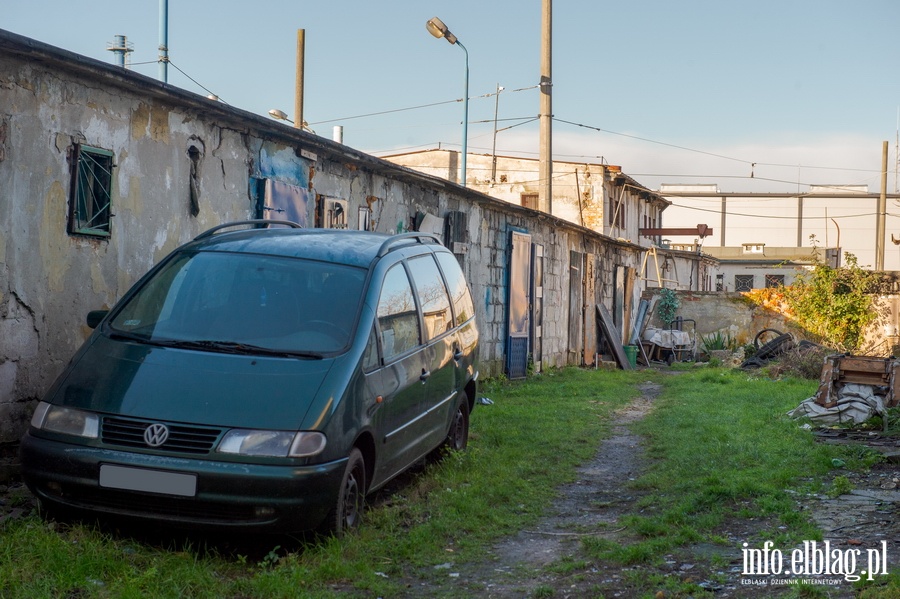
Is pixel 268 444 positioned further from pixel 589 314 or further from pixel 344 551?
pixel 589 314

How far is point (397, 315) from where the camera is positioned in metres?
5.94

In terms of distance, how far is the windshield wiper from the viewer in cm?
502

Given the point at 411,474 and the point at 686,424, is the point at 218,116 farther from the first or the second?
the point at 686,424

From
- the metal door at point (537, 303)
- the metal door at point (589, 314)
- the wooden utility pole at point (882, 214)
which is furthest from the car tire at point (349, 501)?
the wooden utility pole at point (882, 214)

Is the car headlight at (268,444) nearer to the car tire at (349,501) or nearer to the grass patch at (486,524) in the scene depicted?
the car tire at (349,501)

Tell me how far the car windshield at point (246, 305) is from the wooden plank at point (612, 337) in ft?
56.4

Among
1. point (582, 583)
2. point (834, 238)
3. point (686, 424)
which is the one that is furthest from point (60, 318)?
point (834, 238)

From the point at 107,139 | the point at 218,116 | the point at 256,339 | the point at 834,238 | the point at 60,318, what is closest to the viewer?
the point at 256,339

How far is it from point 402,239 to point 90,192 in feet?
7.53

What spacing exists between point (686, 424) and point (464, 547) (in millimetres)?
5534

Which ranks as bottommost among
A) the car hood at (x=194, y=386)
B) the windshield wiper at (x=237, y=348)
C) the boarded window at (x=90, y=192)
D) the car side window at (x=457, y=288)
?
the car hood at (x=194, y=386)

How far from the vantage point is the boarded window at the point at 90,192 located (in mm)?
6340

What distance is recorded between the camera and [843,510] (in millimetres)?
5832

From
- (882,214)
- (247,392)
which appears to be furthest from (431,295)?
(882,214)
